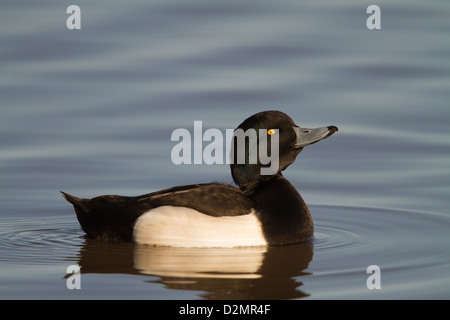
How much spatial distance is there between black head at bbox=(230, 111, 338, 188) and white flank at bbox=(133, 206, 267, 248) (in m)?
0.55

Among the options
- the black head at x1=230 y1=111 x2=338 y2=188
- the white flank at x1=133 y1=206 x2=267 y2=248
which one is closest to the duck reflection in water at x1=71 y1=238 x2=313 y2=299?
the white flank at x1=133 y1=206 x2=267 y2=248

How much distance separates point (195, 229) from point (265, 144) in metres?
1.03

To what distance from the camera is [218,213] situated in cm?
824

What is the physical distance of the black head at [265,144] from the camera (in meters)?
8.64

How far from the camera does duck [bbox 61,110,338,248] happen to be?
325 inches

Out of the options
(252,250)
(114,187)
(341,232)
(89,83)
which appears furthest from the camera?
(89,83)

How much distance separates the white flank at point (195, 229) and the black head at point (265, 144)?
551 mm

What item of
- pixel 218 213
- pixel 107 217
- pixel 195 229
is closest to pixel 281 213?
pixel 218 213

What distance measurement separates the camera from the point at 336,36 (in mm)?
14148

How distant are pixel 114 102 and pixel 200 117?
1.17m

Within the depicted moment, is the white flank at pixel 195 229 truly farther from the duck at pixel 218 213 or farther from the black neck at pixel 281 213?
the black neck at pixel 281 213

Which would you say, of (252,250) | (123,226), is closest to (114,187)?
(123,226)

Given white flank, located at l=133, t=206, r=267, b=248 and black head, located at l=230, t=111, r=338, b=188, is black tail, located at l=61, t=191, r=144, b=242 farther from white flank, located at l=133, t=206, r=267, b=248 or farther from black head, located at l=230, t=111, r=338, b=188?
black head, located at l=230, t=111, r=338, b=188

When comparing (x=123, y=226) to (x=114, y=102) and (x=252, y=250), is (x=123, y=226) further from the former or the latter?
(x=114, y=102)
